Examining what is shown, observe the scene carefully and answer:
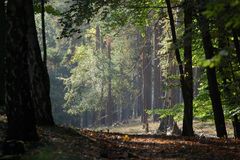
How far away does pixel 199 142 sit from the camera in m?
14.7

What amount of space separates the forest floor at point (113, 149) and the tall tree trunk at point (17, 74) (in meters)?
0.53

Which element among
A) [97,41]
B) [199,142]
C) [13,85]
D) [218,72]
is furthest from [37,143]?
[97,41]

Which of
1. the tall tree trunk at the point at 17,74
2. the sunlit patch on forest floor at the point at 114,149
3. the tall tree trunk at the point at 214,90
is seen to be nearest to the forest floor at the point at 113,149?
the sunlit patch on forest floor at the point at 114,149

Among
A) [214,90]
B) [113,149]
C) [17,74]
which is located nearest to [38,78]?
[17,74]

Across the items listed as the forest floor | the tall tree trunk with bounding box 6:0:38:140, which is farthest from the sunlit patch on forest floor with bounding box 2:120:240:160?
the tall tree trunk with bounding box 6:0:38:140

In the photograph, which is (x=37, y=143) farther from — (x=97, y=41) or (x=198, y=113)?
(x=97, y=41)

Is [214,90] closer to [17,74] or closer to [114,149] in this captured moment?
[114,149]

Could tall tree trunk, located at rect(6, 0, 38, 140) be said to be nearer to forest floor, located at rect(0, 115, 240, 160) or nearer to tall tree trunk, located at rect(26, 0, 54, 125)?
forest floor, located at rect(0, 115, 240, 160)

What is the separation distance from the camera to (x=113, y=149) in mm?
12086

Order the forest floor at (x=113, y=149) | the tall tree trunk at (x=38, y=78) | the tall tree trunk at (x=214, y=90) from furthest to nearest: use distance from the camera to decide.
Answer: the tall tree trunk at (x=214, y=90), the tall tree trunk at (x=38, y=78), the forest floor at (x=113, y=149)

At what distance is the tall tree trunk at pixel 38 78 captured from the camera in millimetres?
12820

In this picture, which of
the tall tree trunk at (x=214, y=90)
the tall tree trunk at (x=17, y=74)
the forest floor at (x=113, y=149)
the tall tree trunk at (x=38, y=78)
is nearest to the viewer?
the forest floor at (x=113, y=149)

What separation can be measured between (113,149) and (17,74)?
3.54 metres

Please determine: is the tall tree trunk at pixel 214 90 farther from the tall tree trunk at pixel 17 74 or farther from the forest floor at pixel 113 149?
the tall tree trunk at pixel 17 74
